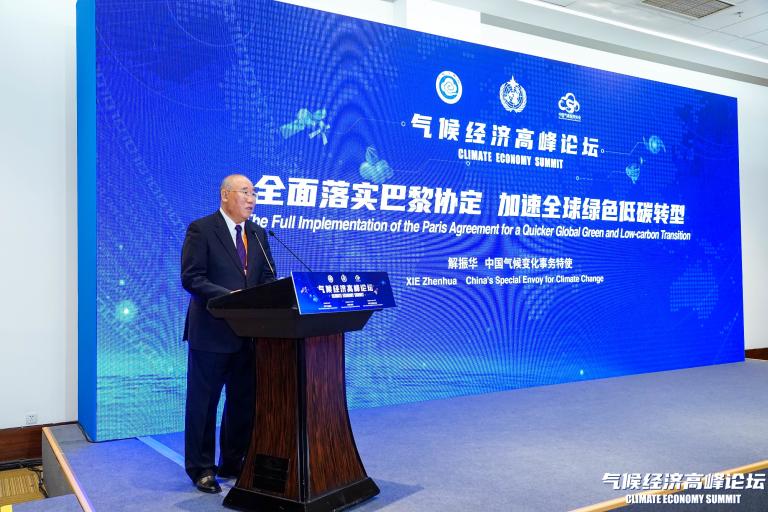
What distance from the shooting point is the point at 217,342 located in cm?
272

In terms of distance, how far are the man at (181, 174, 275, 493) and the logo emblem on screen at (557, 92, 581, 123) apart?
343cm

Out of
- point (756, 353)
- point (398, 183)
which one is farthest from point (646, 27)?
point (756, 353)

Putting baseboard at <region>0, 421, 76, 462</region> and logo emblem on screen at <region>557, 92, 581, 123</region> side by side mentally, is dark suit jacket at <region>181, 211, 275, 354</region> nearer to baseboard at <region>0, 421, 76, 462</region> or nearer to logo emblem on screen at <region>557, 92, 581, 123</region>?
baseboard at <region>0, 421, 76, 462</region>

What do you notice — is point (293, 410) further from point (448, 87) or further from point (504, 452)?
point (448, 87)

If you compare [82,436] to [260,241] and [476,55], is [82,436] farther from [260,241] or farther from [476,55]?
[476,55]

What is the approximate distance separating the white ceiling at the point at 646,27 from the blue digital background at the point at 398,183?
0.53 m

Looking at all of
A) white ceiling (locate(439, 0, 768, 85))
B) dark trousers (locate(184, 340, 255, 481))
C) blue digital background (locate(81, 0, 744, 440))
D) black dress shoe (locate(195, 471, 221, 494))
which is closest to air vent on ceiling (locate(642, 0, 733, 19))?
white ceiling (locate(439, 0, 768, 85))

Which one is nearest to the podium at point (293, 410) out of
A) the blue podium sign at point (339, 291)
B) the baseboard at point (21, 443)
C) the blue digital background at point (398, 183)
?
the blue podium sign at point (339, 291)

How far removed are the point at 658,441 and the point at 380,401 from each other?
5.73ft

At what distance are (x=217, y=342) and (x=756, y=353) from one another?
6687 mm

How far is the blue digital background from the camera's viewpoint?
372 centimetres

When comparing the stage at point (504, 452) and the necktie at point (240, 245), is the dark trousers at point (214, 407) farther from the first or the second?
the necktie at point (240, 245)

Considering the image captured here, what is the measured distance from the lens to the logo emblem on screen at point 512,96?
517 centimetres

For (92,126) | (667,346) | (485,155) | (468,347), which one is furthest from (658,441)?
(92,126)
